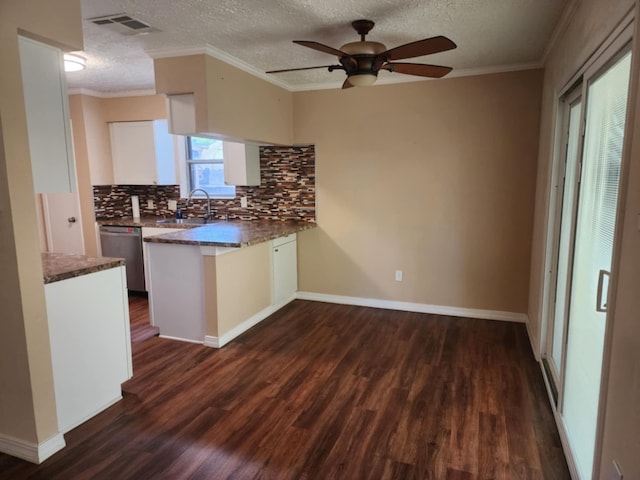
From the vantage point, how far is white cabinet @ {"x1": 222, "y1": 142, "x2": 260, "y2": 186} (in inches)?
183

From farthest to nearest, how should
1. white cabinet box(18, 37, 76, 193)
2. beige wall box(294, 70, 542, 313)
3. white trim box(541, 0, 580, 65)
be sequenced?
1. beige wall box(294, 70, 542, 313)
2. white trim box(541, 0, 580, 65)
3. white cabinet box(18, 37, 76, 193)

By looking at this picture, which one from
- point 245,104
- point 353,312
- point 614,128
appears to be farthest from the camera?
point 353,312

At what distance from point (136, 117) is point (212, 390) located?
377cm

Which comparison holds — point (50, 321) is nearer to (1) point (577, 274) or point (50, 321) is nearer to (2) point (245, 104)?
(2) point (245, 104)

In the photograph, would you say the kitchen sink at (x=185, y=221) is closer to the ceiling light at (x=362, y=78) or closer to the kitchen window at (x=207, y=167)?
the kitchen window at (x=207, y=167)

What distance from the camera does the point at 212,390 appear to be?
287 cm

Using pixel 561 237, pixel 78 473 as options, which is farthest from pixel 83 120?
pixel 561 237

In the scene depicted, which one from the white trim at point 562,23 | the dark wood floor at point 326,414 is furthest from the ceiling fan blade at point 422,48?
the dark wood floor at point 326,414

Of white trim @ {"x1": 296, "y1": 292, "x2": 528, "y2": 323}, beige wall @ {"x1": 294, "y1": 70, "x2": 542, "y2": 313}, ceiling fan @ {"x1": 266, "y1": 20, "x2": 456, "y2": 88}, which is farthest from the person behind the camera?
white trim @ {"x1": 296, "y1": 292, "x2": 528, "y2": 323}

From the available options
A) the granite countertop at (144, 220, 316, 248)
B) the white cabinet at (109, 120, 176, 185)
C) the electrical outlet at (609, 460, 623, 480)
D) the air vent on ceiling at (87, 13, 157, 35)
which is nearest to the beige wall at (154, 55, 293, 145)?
the air vent on ceiling at (87, 13, 157, 35)

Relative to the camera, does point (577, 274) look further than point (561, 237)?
No

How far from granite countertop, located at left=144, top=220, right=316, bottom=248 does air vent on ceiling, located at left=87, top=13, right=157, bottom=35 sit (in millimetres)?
1586

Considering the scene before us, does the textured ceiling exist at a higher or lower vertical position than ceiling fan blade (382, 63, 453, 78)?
higher

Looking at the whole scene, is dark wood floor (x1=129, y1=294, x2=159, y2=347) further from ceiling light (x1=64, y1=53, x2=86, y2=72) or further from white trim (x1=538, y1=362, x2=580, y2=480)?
white trim (x1=538, y1=362, x2=580, y2=480)
